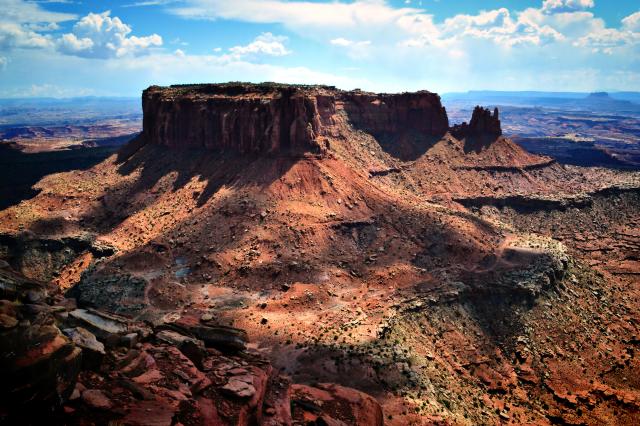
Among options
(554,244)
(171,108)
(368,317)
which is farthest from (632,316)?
(171,108)

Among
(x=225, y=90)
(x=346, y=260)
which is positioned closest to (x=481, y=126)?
(x=225, y=90)

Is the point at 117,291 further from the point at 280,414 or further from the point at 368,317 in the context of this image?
the point at 280,414

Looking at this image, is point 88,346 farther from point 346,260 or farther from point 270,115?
point 270,115

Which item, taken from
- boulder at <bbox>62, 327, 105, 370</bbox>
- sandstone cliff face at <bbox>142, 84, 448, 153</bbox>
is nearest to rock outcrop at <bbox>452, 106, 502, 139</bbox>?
sandstone cliff face at <bbox>142, 84, 448, 153</bbox>

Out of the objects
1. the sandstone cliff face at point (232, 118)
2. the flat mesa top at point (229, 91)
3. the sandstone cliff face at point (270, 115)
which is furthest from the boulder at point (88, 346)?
the flat mesa top at point (229, 91)

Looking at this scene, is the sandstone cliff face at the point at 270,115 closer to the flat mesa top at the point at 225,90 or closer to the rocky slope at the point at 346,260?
the flat mesa top at the point at 225,90

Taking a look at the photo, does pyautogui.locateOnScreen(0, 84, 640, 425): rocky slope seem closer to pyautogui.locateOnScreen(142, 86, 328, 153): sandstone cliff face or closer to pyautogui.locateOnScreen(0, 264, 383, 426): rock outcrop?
pyautogui.locateOnScreen(0, 264, 383, 426): rock outcrop

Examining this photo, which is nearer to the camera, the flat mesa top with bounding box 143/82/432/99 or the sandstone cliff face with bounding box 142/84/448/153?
the sandstone cliff face with bounding box 142/84/448/153
